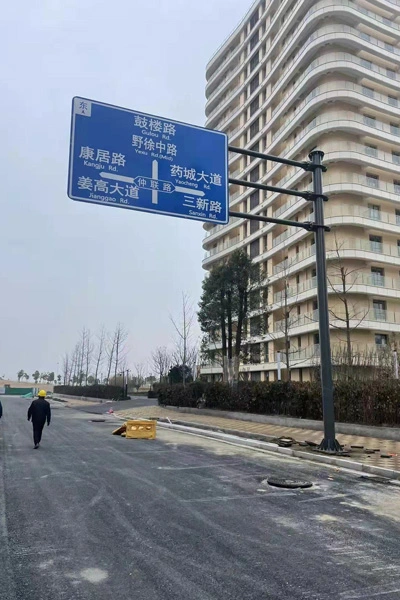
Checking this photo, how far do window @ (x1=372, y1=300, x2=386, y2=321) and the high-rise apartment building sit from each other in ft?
0.29

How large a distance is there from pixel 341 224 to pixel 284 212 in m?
7.12

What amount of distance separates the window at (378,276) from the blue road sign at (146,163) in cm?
2453

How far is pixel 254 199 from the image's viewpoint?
46.8 meters

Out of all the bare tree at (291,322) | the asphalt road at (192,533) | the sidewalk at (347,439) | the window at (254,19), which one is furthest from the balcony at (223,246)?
the asphalt road at (192,533)

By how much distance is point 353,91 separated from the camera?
3450 cm

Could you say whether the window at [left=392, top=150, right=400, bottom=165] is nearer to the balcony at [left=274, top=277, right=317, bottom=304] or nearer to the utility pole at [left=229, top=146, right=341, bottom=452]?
the balcony at [left=274, top=277, right=317, bottom=304]

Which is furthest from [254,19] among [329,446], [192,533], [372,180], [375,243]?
[192,533]

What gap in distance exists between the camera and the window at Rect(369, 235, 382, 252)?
110 ft

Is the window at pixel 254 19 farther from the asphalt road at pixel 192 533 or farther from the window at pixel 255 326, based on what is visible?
the asphalt road at pixel 192 533

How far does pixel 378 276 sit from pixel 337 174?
8.00m

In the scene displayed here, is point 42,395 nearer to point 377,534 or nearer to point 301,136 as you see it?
point 377,534

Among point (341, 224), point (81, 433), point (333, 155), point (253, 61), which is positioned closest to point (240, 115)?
point (253, 61)

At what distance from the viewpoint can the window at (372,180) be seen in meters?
35.1

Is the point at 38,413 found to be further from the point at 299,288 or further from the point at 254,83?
the point at 254,83
